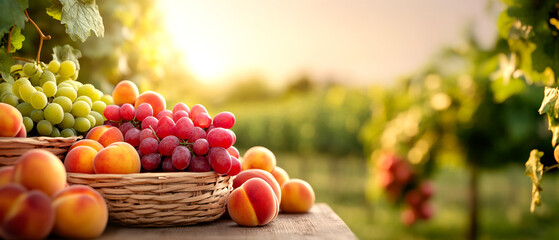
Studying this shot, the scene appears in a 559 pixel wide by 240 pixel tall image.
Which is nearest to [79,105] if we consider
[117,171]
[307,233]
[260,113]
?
[117,171]

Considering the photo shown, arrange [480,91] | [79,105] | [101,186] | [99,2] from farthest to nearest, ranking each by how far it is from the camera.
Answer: [480,91] → [99,2] → [79,105] → [101,186]

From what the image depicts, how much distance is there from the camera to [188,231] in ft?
4.76

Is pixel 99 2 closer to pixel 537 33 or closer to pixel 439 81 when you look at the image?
pixel 537 33

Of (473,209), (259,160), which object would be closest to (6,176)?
(259,160)

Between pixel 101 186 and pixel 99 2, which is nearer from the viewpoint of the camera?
pixel 101 186

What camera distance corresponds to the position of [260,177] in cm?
174

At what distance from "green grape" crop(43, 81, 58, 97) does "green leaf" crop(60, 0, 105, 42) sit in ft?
0.66

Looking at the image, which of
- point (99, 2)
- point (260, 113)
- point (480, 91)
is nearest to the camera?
point (99, 2)

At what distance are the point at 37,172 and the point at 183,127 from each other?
0.45 metres

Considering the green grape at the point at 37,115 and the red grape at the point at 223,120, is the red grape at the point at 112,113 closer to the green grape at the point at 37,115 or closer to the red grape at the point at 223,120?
the green grape at the point at 37,115

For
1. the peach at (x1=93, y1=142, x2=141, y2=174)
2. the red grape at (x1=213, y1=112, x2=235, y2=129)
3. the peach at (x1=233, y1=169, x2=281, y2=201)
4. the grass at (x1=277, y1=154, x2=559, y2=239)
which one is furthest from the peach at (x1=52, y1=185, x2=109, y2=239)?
the grass at (x1=277, y1=154, x2=559, y2=239)

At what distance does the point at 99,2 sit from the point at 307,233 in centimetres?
200

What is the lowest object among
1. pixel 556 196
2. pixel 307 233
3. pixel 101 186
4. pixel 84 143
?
pixel 556 196

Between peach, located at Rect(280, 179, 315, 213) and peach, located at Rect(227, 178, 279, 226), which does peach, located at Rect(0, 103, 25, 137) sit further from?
peach, located at Rect(280, 179, 315, 213)
